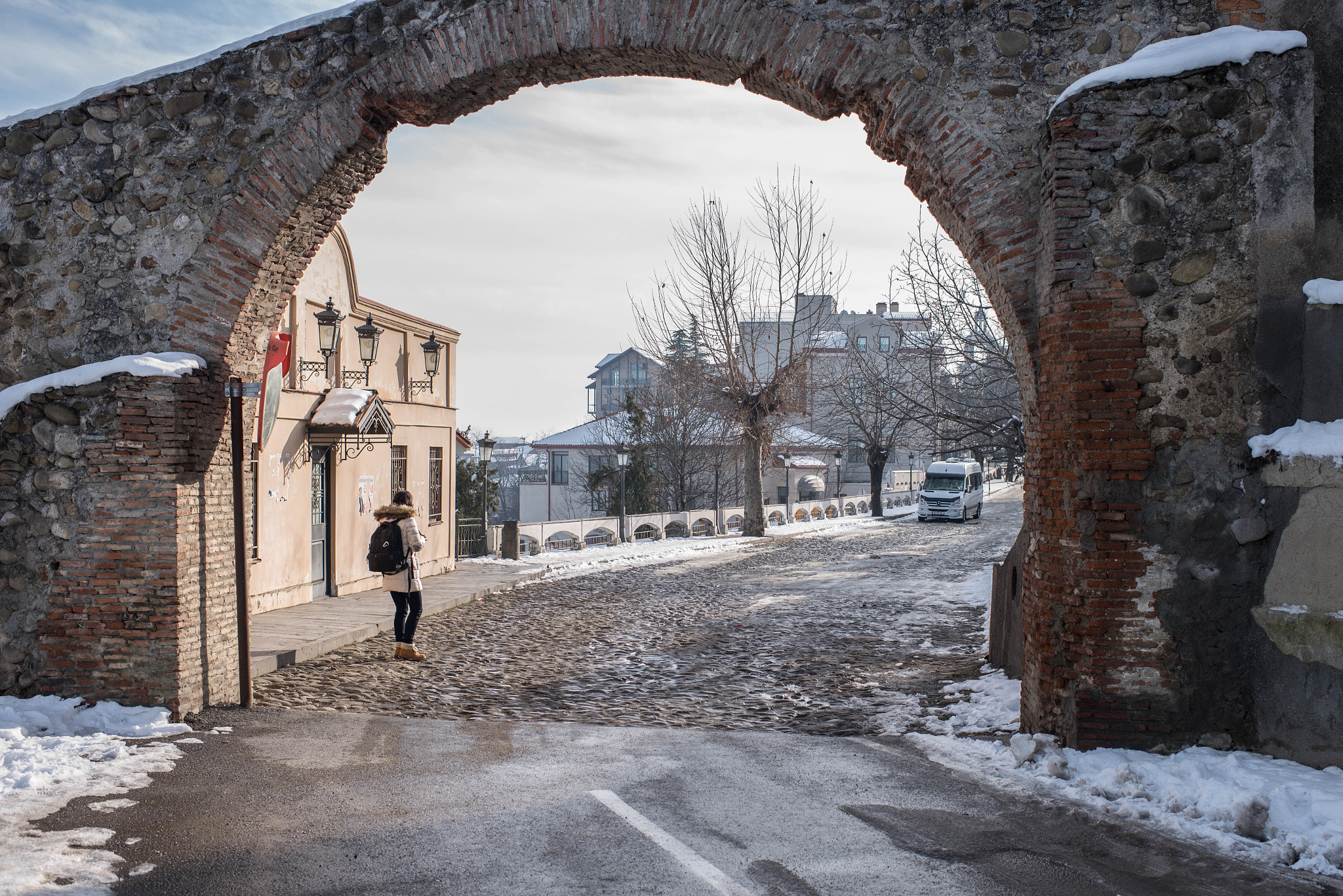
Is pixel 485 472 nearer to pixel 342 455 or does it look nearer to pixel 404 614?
pixel 342 455

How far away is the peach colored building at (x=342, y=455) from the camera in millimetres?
13141

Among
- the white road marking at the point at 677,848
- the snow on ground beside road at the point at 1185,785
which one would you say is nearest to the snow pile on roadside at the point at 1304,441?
the snow on ground beside road at the point at 1185,785

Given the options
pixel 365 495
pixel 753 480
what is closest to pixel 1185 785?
pixel 365 495

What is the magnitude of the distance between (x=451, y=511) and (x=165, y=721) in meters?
12.7

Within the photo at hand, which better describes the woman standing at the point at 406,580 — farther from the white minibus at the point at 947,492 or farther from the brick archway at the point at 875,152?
the white minibus at the point at 947,492

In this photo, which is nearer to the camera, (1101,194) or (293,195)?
(1101,194)

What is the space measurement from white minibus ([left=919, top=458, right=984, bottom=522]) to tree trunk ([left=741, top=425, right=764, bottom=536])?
393 inches

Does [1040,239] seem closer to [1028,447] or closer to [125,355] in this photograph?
[1028,447]

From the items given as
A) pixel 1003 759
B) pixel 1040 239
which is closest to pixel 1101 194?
pixel 1040 239

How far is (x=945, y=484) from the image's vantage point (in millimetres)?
38031

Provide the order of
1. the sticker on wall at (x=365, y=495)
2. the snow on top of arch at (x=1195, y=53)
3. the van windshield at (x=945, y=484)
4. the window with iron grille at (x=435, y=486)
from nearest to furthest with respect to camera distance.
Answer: the snow on top of arch at (x=1195, y=53) → the sticker on wall at (x=365, y=495) → the window with iron grille at (x=435, y=486) → the van windshield at (x=945, y=484)

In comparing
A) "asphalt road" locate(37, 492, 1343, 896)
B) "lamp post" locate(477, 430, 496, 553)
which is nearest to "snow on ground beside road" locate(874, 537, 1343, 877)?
"asphalt road" locate(37, 492, 1343, 896)

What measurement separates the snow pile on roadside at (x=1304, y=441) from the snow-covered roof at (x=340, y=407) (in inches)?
460

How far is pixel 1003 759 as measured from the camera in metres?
5.75
